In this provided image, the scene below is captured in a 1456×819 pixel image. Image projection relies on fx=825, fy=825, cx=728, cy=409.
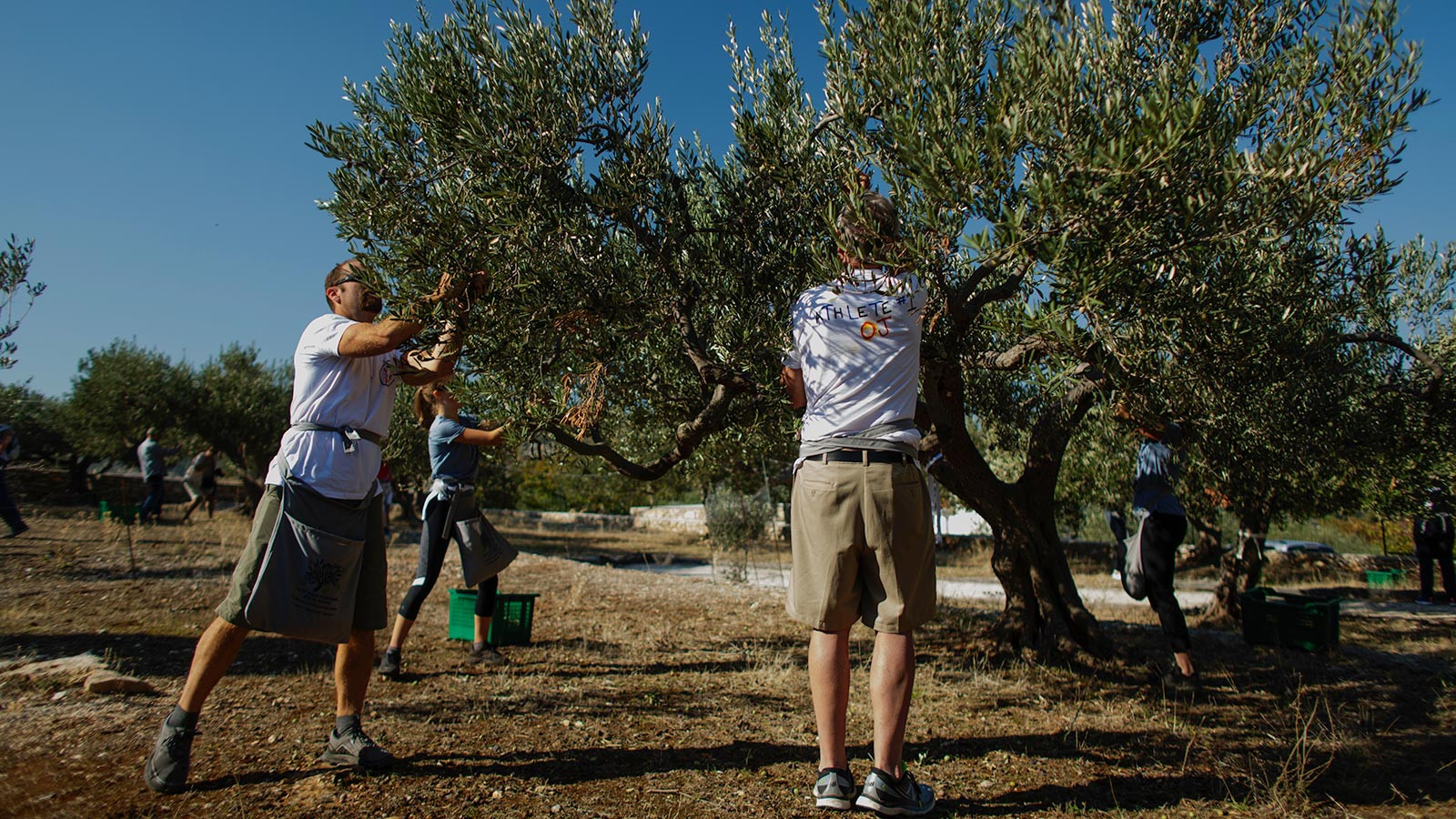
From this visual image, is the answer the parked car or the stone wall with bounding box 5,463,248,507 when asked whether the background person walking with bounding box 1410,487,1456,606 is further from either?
the stone wall with bounding box 5,463,248,507

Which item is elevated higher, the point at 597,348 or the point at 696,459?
the point at 597,348

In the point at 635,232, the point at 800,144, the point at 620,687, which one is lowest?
the point at 620,687

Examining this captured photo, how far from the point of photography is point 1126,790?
3457 millimetres

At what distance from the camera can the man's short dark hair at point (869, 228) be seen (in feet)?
10.3

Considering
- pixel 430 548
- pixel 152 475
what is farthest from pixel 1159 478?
pixel 152 475

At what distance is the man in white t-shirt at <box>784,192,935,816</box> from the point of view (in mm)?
2840

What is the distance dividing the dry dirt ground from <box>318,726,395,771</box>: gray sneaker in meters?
0.06

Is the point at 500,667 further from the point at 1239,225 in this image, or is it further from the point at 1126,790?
the point at 1239,225

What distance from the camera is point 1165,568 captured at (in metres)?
5.43

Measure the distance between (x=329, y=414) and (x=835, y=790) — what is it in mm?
2364

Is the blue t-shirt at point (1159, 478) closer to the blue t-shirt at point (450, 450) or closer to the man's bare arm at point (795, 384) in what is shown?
the man's bare arm at point (795, 384)

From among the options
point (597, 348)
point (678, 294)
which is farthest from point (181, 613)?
point (678, 294)

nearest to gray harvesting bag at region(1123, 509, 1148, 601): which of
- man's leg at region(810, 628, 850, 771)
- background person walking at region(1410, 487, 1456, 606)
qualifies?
man's leg at region(810, 628, 850, 771)

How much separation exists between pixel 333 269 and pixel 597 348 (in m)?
1.52
